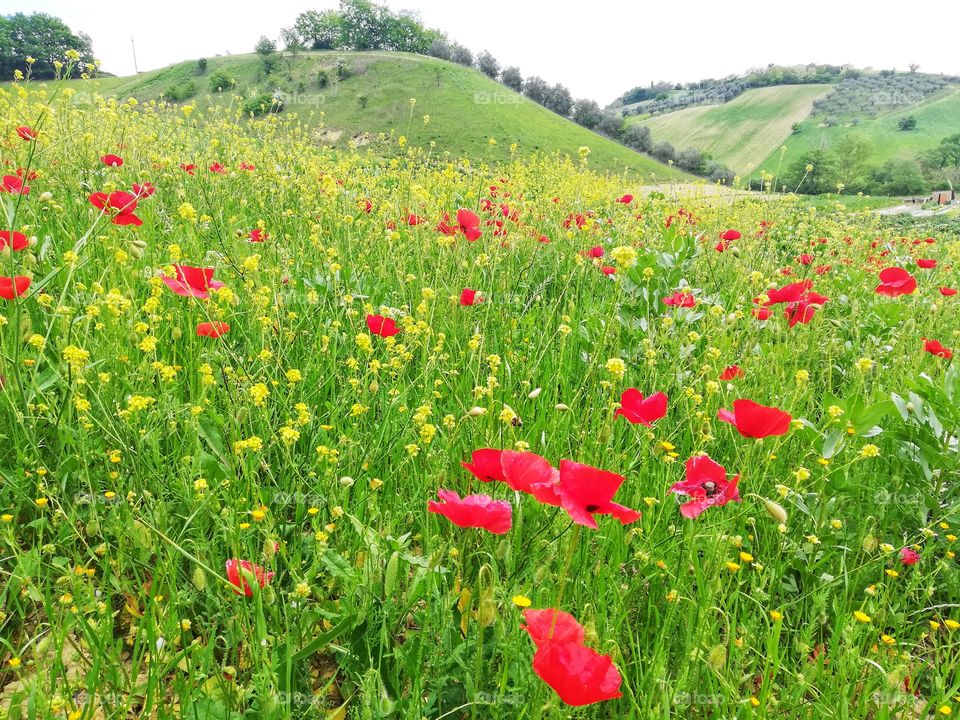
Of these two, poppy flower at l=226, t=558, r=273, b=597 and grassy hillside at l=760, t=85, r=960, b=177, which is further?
grassy hillside at l=760, t=85, r=960, b=177

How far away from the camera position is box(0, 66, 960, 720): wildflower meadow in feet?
3.78

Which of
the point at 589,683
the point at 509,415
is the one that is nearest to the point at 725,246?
the point at 509,415

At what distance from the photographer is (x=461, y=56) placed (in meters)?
66.4

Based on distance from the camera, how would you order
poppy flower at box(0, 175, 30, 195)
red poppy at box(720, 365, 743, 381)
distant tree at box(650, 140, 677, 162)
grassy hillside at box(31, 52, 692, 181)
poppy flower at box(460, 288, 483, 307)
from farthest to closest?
distant tree at box(650, 140, 677, 162) < grassy hillside at box(31, 52, 692, 181) < poppy flower at box(0, 175, 30, 195) < poppy flower at box(460, 288, 483, 307) < red poppy at box(720, 365, 743, 381)

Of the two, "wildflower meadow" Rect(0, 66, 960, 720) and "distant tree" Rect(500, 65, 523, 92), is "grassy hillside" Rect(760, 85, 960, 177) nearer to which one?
"distant tree" Rect(500, 65, 523, 92)

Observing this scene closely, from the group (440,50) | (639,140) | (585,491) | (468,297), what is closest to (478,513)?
(585,491)

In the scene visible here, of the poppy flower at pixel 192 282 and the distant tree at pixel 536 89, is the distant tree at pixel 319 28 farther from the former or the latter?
the poppy flower at pixel 192 282

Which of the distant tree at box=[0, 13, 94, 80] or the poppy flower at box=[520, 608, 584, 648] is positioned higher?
the distant tree at box=[0, 13, 94, 80]

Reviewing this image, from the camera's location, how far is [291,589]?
1446 mm

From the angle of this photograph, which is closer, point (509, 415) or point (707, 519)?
point (509, 415)

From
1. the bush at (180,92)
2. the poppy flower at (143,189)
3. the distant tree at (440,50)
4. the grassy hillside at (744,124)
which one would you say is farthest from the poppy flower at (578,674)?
the distant tree at (440,50)

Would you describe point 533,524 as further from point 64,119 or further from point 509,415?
point 64,119

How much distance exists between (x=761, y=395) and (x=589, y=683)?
2029mm

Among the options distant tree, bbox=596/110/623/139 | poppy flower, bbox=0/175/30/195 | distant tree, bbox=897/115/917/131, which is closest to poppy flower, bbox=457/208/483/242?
poppy flower, bbox=0/175/30/195
